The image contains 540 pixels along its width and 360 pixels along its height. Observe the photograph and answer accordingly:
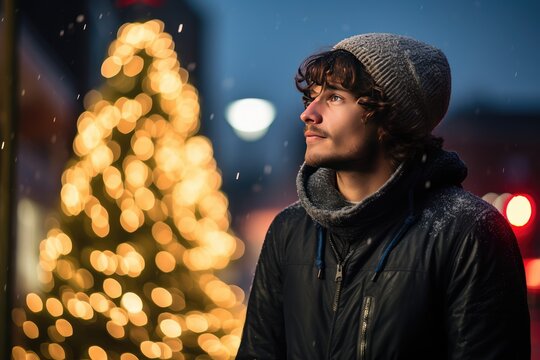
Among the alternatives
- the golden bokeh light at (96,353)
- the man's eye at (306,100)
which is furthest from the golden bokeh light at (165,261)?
the man's eye at (306,100)

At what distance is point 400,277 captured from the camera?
3213 mm

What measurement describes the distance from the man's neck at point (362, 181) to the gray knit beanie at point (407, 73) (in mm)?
177

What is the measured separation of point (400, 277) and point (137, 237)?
7.52 m

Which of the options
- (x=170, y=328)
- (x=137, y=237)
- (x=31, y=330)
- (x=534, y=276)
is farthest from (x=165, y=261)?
(x=534, y=276)

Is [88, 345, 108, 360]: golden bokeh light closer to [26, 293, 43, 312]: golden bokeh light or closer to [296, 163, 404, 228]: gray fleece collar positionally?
[26, 293, 43, 312]: golden bokeh light

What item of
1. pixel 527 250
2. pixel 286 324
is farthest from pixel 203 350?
pixel 527 250

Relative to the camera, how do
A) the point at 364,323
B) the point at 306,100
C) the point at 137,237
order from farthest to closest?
the point at 137,237, the point at 306,100, the point at 364,323

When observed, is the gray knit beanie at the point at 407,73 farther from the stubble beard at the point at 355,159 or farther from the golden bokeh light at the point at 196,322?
the golden bokeh light at the point at 196,322

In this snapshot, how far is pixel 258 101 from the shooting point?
86.4 feet

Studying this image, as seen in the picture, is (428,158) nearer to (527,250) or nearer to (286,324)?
(286,324)

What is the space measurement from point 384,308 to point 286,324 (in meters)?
0.44

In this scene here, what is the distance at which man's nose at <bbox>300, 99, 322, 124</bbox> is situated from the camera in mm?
3510

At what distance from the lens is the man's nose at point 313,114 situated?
3510mm

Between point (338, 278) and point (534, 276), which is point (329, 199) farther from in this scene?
point (534, 276)
